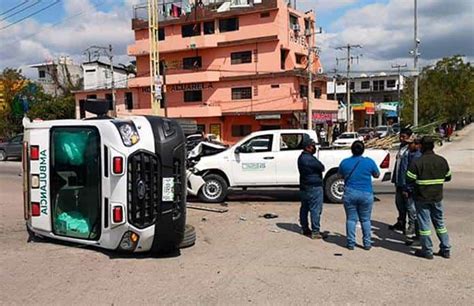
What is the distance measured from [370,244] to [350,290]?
2.12m

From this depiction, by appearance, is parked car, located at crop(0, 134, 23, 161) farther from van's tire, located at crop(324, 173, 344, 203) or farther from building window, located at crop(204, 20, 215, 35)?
building window, located at crop(204, 20, 215, 35)

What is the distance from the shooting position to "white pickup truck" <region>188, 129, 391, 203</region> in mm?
11977

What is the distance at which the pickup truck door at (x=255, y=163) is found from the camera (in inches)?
476

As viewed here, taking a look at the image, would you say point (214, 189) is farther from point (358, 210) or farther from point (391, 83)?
point (391, 83)

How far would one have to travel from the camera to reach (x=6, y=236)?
8219mm

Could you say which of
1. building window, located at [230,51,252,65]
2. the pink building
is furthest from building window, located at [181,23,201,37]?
building window, located at [230,51,252,65]

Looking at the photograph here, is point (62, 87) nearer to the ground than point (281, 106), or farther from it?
farther from it

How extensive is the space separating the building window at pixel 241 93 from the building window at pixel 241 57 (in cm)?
264

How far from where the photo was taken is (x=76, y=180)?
6.61 metres

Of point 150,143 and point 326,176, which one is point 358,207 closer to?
point 150,143

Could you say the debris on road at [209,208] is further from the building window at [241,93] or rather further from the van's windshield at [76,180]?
the building window at [241,93]

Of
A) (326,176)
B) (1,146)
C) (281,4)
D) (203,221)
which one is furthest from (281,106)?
(203,221)

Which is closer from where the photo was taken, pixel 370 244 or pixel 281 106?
pixel 370 244

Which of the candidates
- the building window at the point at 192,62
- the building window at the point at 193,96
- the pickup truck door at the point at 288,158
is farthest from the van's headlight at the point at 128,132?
the building window at the point at 192,62
